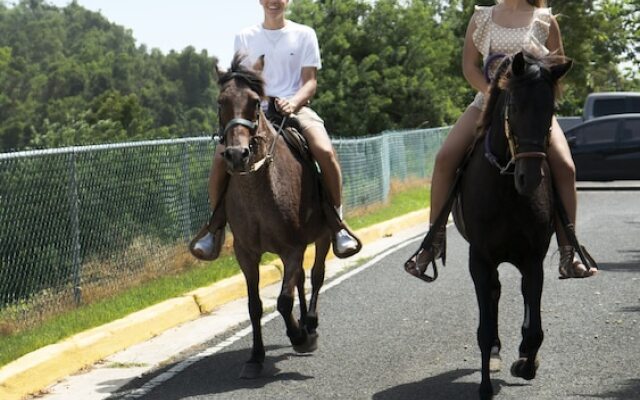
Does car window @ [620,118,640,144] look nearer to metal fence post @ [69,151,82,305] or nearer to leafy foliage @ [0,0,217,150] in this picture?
metal fence post @ [69,151,82,305]

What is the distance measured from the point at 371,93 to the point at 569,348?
33826mm

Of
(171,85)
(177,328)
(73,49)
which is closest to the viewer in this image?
(177,328)

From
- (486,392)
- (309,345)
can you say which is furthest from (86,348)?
(486,392)

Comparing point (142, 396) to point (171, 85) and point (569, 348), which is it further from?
point (171, 85)

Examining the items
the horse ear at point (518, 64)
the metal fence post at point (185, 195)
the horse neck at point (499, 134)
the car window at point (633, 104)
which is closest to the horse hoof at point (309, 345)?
the horse neck at point (499, 134)

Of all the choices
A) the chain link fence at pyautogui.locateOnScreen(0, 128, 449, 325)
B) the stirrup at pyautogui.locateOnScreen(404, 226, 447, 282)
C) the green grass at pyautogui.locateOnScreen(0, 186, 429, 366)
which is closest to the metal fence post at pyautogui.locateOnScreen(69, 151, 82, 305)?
the chain link fence at pyautogui.locateOnScreen(0, 128, 449, 325)

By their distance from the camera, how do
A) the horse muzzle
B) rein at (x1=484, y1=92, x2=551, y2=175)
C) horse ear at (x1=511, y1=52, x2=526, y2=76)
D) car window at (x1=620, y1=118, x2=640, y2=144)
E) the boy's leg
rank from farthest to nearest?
car window at (x1=620, y1=118, x2=640, y2=144), the boy's leg, the horse muzzle, horse ear at (x1=511, y1=52, x2=526, y2=76), rein at (x1=484, y1=92, x2=551, y2=175)

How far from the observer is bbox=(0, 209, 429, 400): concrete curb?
8523 mm

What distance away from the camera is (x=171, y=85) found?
551 feet

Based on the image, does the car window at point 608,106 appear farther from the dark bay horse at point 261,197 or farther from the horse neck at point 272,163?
the horse neck at point 272,163

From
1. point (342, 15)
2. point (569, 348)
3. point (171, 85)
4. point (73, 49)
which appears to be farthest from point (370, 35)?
point (73, 49)

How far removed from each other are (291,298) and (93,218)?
477cm

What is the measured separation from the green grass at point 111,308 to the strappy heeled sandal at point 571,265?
12.9 feet

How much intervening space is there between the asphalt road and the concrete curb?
0.64 meters
